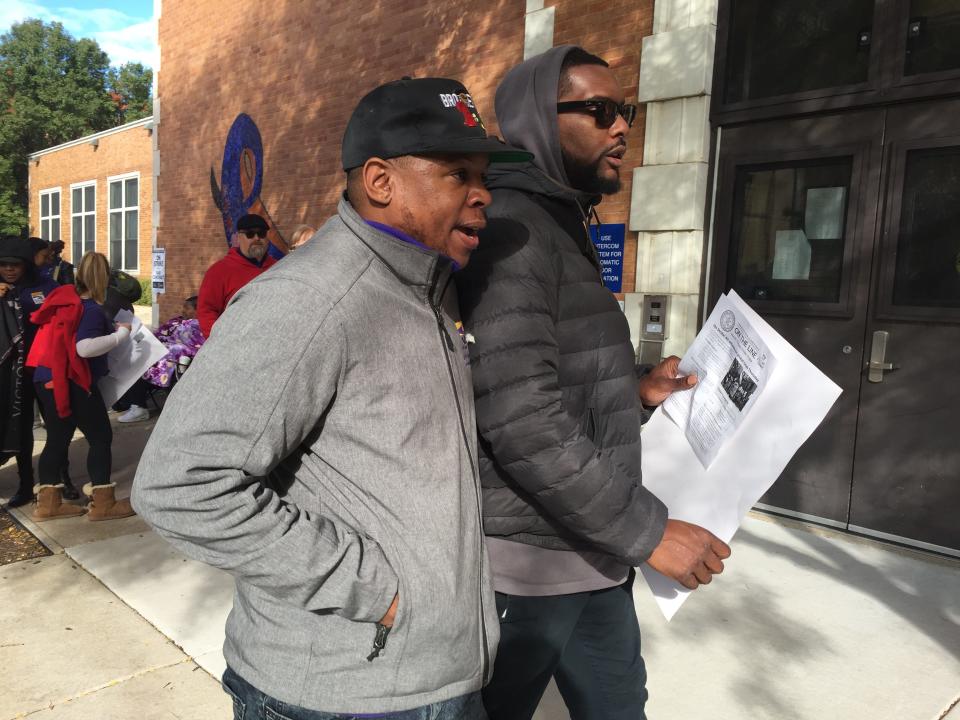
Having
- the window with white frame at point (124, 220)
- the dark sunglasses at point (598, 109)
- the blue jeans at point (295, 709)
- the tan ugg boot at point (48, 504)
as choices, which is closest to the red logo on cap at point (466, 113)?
the dark sunglasses at point (598, 109)

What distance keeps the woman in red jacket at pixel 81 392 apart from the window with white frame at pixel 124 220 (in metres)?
19.4

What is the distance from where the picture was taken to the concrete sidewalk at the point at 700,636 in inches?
120

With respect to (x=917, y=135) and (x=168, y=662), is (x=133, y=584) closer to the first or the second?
(x=168, y=662)

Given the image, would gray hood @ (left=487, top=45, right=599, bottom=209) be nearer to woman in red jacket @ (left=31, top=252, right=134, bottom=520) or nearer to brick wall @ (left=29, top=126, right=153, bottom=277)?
woman in red jacket @ (left=31, top=252, right=134, bottom=520)

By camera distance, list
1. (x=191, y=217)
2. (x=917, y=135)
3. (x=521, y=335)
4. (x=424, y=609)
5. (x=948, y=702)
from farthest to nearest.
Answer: (x=191, y=217)
(x=917, y=135)
(x=948, y=702)
(x=521, y=335)
(x=424, y=609)

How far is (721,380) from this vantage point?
73.7 inches

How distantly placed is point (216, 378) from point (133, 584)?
3551 millimetres

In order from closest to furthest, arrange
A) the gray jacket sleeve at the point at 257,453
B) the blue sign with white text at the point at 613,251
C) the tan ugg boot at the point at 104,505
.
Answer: the gray jacket sleeve at the point at 257,453
the tan ugg boot at the point at 104,505
the blue sign with white text at the point at 613,251

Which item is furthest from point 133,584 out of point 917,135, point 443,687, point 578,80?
point 917,135

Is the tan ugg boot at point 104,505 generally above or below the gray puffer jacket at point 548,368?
below

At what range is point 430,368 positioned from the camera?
1.35 metres

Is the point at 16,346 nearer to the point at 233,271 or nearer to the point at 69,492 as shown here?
the point at 69,492

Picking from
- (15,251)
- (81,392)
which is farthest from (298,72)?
(81,392)

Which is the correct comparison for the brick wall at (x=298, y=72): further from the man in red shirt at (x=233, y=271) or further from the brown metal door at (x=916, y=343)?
the man in red shirt at (x=233, y=271)
